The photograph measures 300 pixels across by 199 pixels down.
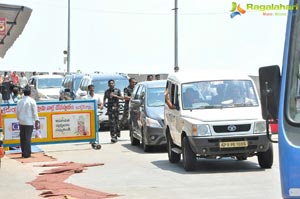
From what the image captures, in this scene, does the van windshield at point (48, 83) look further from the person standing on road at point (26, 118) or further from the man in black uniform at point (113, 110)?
the person standing on road at point (26, 118)

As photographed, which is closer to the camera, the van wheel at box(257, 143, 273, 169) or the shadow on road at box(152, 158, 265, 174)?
the van wheel at box(257, 143, 273, 169)

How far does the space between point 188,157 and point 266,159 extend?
1582 millimetres

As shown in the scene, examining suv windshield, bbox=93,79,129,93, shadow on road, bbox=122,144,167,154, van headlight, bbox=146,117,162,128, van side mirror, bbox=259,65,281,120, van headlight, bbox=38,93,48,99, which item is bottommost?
shadow on road, bbox=122,144,167,154

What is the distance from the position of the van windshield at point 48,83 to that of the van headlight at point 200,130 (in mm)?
22432

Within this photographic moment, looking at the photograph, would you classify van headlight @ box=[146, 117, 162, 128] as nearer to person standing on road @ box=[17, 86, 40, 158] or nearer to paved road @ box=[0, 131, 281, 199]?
paved road @ box=[0, 131, 281, 199]

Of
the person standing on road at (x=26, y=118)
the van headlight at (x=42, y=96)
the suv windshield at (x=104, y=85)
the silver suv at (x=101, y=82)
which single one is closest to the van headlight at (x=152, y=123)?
the person standing on road at (x=26, y=118)

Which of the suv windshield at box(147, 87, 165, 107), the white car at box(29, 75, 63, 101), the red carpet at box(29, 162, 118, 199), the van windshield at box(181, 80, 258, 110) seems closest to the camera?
the red carpet at box(29, 162, 118, 199)

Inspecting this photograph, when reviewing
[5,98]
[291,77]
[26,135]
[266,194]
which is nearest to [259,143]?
[266,194]

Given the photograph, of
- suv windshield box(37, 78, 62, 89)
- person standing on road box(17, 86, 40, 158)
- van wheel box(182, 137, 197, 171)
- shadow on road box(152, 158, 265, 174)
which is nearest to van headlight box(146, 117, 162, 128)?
shadow on road box(152, 158, 265, 174)

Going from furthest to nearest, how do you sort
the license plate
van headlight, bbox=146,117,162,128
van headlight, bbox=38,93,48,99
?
van headlight, bbox=38,93,48,99, van headlight, bbox=146,117,162,128, the license plate

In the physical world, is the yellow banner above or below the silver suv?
below

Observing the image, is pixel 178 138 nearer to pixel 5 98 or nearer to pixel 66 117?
pixel 66 117

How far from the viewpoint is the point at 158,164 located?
14.0 metres

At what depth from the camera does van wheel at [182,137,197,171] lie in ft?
40.7
